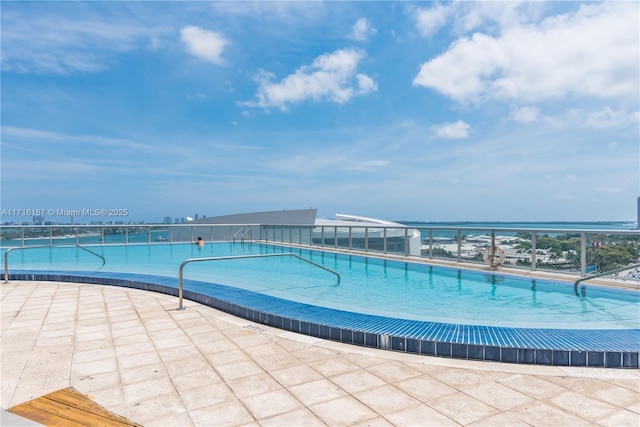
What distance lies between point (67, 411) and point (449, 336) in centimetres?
296

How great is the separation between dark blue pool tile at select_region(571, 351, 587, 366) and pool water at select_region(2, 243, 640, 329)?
4.07 feet

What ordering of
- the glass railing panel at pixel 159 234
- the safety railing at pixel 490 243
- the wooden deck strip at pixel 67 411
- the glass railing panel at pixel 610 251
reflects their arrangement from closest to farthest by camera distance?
the wooden deck strip at pixel 67 411 < the glass railing panel at pixel 610 251 < the safety railing at pixel 490 243 < the glass railing panel at pixel 159 234

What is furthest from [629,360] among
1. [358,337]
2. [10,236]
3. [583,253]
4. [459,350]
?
[10,236]

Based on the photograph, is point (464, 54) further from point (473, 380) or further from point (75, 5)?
point (75, 5)

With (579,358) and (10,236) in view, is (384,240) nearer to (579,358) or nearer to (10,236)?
(579,358)

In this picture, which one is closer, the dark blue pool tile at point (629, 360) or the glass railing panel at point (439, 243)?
the dark blue pool tile at point (629, 360)

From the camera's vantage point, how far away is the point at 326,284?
6.86m

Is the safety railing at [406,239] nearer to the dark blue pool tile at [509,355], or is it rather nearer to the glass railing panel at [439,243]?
the glass railing panel at [439,243]

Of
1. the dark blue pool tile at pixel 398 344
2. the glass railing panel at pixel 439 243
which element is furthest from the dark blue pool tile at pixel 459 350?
the glass railing panel at pixel 439 243

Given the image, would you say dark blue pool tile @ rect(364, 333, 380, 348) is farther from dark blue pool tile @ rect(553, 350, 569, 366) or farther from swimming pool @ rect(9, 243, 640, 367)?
dark blue pool tile @ rect(553, 350, 569, 366)

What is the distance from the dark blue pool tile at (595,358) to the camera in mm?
2889

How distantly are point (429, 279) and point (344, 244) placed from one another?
14.6ft

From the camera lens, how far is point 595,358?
2900mm

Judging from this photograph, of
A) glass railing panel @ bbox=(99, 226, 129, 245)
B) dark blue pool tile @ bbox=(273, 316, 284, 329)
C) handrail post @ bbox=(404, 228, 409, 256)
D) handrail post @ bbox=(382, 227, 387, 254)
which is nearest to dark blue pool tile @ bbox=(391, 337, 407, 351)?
dark blue pool tile @ bbox=(273, 316, 284, 329)
